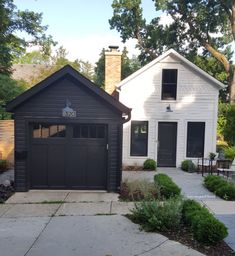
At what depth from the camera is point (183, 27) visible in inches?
1134

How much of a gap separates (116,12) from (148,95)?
47.7 feet

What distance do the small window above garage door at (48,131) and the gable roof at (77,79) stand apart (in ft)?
3.31

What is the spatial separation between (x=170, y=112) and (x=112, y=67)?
14.2 ft

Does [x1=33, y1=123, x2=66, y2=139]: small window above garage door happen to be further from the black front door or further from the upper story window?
the upper story window

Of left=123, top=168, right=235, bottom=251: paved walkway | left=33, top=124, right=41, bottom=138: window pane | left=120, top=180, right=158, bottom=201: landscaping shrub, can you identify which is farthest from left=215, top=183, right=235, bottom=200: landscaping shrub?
left=33, top=124, right=41, bottom=138: window pane

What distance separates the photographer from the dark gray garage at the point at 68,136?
10672mm

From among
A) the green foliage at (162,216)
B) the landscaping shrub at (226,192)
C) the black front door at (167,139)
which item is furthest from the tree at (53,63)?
the green foliage at (162,216)

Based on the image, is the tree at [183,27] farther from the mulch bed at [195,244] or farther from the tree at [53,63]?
the mulch bed at [195,244]

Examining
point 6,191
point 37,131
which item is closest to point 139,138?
point 37,131

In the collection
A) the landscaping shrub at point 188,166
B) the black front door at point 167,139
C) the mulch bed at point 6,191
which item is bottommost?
the mulch bed at point 6,191

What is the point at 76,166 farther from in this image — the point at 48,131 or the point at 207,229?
the point at 207,229

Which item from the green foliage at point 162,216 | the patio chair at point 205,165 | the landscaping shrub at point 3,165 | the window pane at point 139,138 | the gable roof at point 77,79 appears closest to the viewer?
the green foliage at point 162,216

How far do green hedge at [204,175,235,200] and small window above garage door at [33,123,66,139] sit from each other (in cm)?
521

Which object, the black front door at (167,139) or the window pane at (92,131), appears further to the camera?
the black front door at (167,139)
